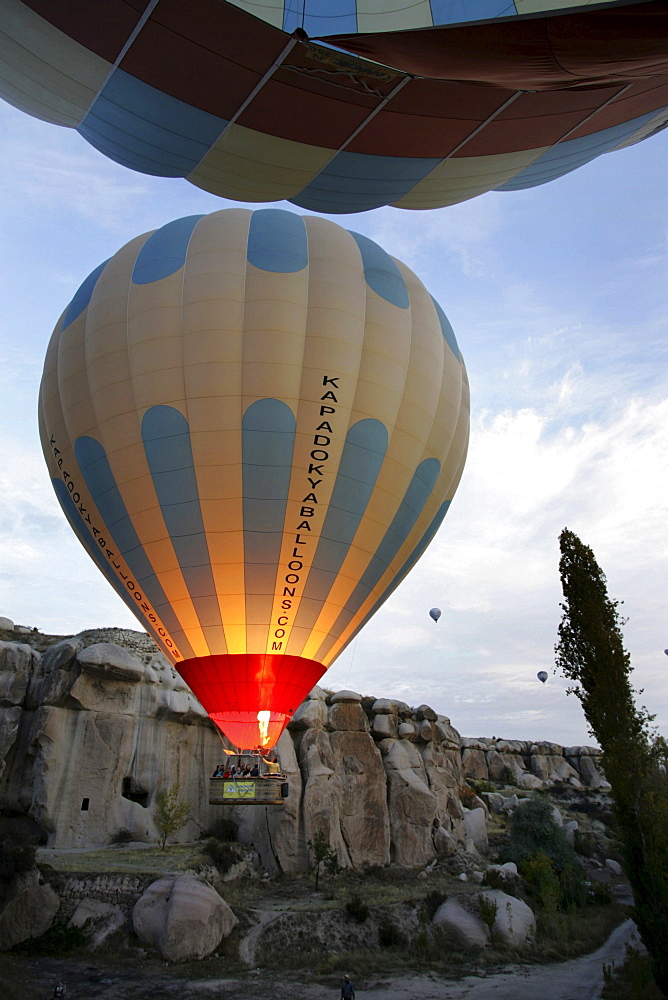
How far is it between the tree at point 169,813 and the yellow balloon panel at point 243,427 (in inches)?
372

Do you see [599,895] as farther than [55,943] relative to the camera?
Yes

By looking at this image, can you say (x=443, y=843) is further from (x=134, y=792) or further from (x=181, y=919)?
(x=181, y=919)

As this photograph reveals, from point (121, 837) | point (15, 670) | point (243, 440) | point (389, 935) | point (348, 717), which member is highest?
point (243, 440)

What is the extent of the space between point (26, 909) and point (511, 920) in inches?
453

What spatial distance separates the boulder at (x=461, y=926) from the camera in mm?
16156

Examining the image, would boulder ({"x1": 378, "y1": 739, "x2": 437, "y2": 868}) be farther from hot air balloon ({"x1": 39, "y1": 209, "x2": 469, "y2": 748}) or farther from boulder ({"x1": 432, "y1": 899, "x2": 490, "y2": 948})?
hot air balloon ({"x1": 39, "y1": 209, "x2": 469, "y2": 748})

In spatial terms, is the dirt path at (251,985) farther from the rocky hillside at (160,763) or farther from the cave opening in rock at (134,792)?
the cave opening in rock at (134,792)

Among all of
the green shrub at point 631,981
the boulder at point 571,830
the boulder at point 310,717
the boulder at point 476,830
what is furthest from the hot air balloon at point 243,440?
the boulder at point 571,830

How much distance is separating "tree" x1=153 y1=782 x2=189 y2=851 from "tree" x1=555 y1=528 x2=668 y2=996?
1221cm

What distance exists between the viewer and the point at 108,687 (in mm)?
21156

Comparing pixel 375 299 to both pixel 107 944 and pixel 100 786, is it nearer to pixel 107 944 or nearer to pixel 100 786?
pixel 107 944

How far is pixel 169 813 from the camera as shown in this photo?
63.7ft

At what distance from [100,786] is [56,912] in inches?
209

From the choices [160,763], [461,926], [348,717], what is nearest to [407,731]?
[348,717]
